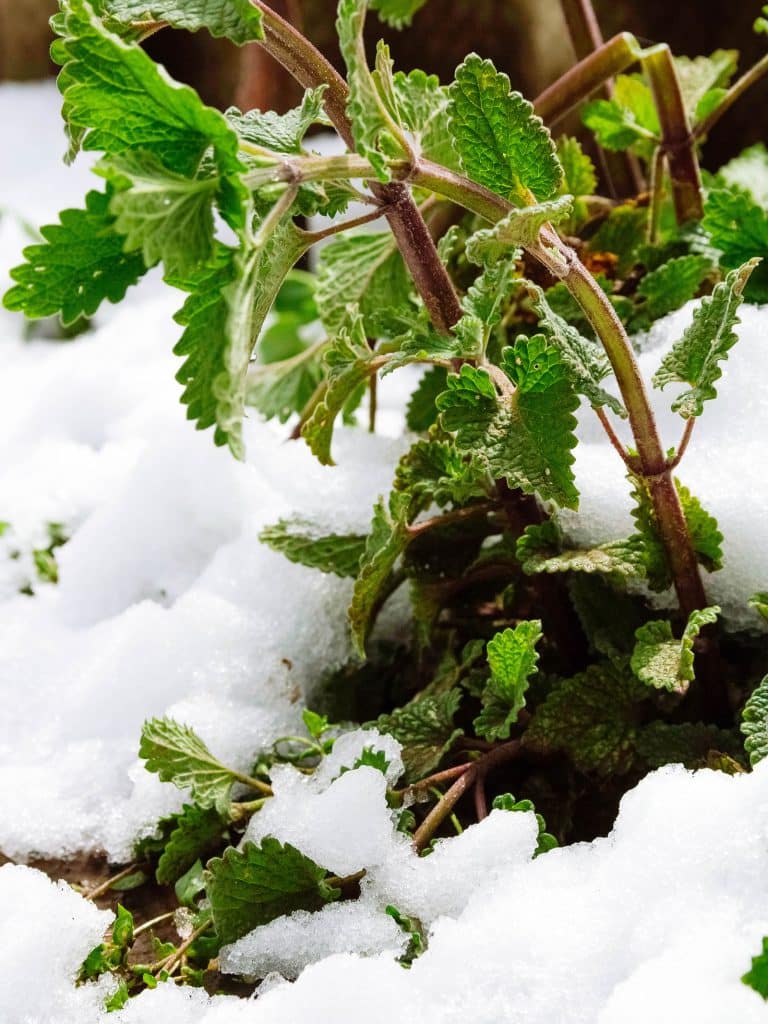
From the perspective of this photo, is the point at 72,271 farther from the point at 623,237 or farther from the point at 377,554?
the point at 623,237

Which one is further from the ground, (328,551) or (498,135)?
(498,135)

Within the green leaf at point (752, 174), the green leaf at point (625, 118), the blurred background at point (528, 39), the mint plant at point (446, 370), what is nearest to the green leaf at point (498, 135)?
the mint plant at point (446, 370)

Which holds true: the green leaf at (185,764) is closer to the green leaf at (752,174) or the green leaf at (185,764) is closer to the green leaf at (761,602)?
the green leaf at (761,602)

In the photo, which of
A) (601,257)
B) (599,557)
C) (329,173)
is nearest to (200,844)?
(599,557)

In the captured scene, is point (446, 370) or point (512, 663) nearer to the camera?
point (512, 663)

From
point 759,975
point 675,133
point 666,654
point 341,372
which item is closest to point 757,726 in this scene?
point 666,654

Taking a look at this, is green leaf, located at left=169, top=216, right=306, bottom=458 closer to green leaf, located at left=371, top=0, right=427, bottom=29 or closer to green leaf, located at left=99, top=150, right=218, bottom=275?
green leaf, located at left=99, top=150, right=218, bottom=275

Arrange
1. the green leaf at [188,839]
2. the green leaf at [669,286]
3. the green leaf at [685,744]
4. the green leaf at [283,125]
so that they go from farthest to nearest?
the green leaf at [669,286] → the green leaf at [188,839] → the green leaf at [685,744] → the green leaf at [283,125]
